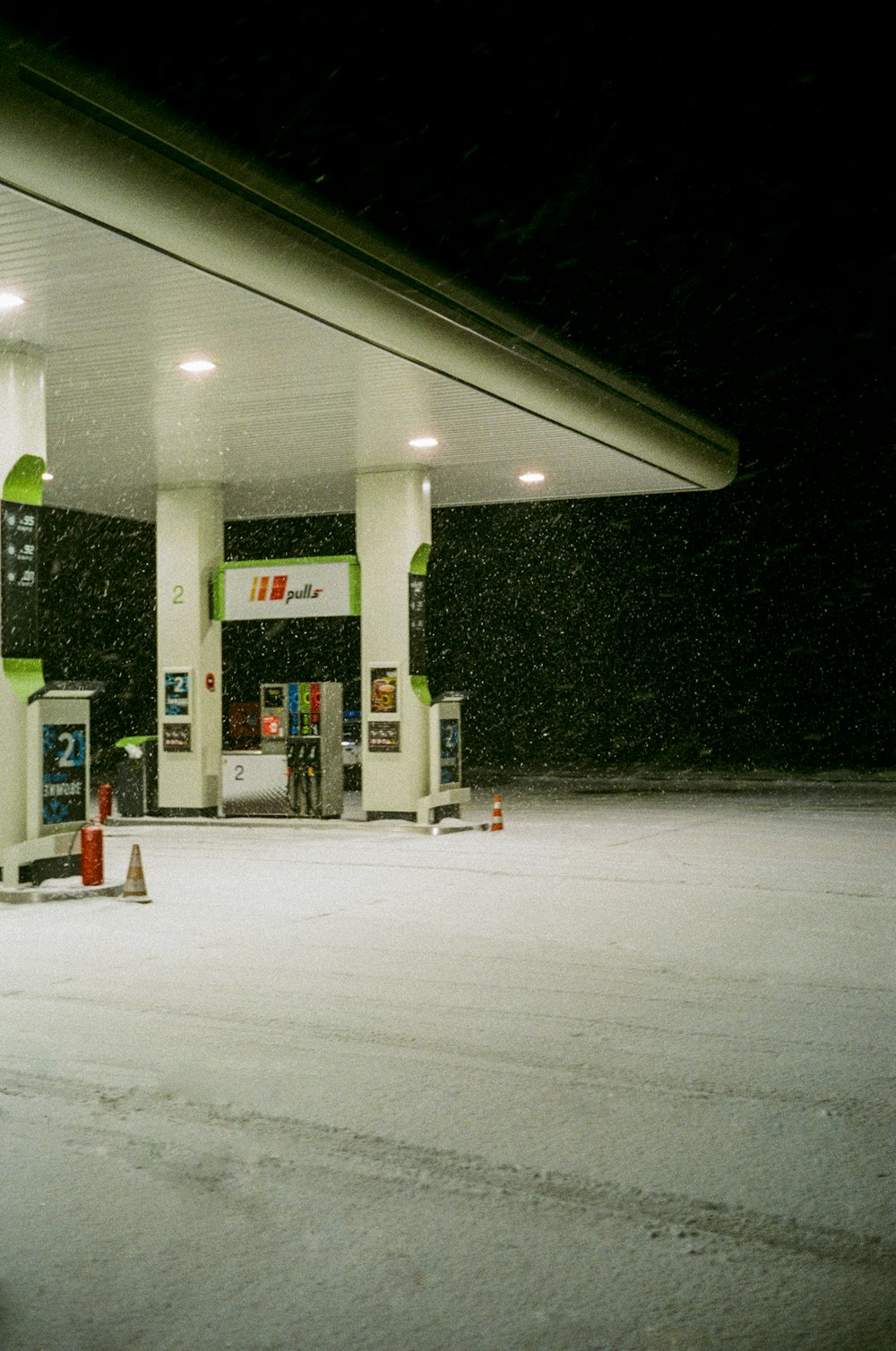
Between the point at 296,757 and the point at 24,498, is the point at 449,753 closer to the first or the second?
the point at 296,757

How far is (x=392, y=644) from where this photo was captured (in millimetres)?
16812

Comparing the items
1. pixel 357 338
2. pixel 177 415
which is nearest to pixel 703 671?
pixel 177 415

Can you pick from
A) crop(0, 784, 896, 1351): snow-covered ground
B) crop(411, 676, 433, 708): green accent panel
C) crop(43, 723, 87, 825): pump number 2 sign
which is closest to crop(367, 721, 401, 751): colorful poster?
crop(411, 676, 433, 708): green accent panel

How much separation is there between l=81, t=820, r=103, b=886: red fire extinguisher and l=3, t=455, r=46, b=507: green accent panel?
2.77 m

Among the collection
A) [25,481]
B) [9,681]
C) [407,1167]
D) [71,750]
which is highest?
[25,481]

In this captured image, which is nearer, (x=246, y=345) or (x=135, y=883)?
(x=135, y=883)

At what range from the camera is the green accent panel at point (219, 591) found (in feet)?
59.0

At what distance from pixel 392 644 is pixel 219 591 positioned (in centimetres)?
279

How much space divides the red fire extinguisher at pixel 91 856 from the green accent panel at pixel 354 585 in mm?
6886

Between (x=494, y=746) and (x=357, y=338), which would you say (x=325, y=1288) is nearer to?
(x=357, y=338)

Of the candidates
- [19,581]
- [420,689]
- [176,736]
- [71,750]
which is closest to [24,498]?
[19,581]

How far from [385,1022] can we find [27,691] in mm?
5625

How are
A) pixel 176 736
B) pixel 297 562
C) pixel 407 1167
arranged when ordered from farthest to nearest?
pixel 176 736, pixel 297 562, pixel 407 1167

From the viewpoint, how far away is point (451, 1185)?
429 cm
